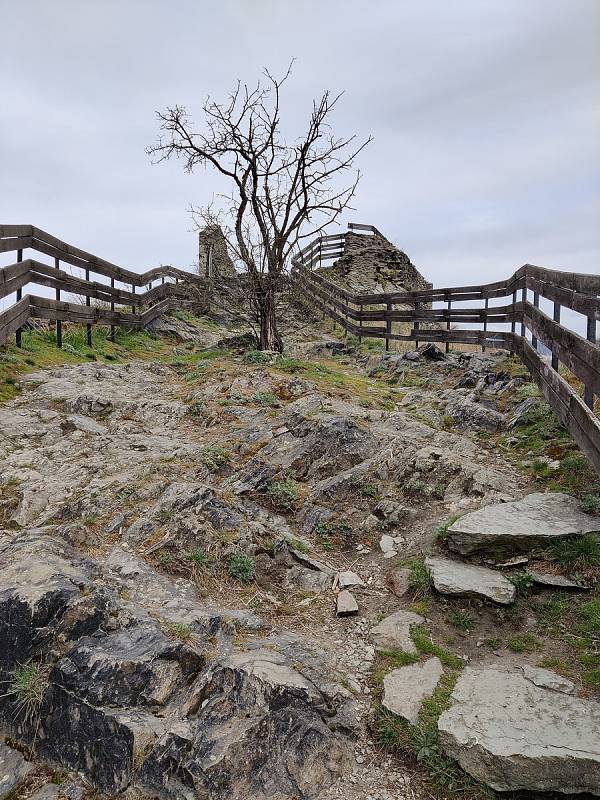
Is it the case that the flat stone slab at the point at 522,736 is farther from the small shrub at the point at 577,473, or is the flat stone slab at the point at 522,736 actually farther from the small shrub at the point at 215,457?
→ the small shrub at the point at 215,457

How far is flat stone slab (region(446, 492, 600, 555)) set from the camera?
164 inches

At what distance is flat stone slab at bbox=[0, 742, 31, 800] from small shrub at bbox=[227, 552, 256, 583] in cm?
183

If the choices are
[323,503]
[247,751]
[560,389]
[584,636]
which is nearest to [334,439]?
[323,503]

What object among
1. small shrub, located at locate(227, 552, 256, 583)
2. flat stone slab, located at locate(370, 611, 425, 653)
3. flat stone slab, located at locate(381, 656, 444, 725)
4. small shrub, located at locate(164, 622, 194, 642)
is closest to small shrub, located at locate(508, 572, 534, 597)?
flat stone slab, located at locate(370, 611, 425, 653)

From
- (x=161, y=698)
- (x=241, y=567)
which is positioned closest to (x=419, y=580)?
(x=241, y=567)

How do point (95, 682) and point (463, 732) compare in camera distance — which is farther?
point (95, 682)

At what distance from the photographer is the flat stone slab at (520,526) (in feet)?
13.6

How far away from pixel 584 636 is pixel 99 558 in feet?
12.6

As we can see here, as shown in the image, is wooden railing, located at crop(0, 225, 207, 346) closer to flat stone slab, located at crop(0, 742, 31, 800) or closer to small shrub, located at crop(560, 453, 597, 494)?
flat stone slab, located at crop(0, 742, 31, 800)

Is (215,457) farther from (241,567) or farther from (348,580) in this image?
(348,580)

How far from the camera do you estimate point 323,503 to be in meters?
5.34

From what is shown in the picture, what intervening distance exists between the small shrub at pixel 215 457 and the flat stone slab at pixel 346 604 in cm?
238

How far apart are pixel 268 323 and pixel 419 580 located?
29.6 ft

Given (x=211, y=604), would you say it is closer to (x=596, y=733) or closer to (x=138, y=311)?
(x=596, y=733)
